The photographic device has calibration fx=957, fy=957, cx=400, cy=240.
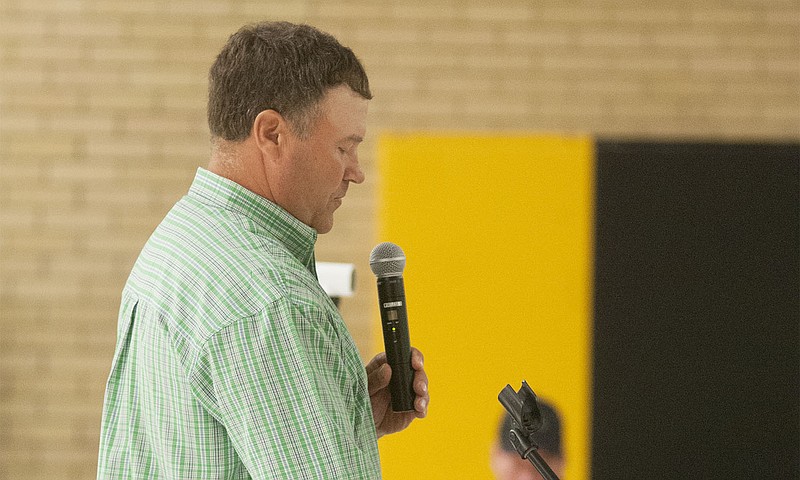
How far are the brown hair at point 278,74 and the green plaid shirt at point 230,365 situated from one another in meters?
0.10

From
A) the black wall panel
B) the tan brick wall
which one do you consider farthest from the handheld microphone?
the tan brick wall

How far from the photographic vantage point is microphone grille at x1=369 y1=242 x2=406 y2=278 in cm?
140

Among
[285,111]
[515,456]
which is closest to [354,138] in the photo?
[285,111]

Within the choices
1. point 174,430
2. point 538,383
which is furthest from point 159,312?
point 538,383

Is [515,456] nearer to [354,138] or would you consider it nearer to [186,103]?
[186,103]

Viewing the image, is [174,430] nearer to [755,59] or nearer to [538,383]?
[538,383]

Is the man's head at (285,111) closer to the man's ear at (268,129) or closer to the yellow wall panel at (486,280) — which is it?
the man's ear at (268,129)

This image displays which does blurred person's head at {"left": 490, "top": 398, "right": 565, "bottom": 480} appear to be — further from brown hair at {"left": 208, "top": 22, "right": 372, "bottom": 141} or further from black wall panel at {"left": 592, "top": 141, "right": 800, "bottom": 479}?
brown hair at {"left": 208, "top": 22, "right": 372, "bottom": 141}

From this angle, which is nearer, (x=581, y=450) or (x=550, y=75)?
(x=581, y=450)

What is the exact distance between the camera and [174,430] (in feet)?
3.35

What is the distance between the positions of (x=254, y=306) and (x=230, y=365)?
0.21ft

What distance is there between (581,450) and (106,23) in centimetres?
269

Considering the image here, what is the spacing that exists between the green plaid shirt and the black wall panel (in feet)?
8.27

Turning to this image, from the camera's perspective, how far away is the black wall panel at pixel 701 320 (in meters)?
3.45
